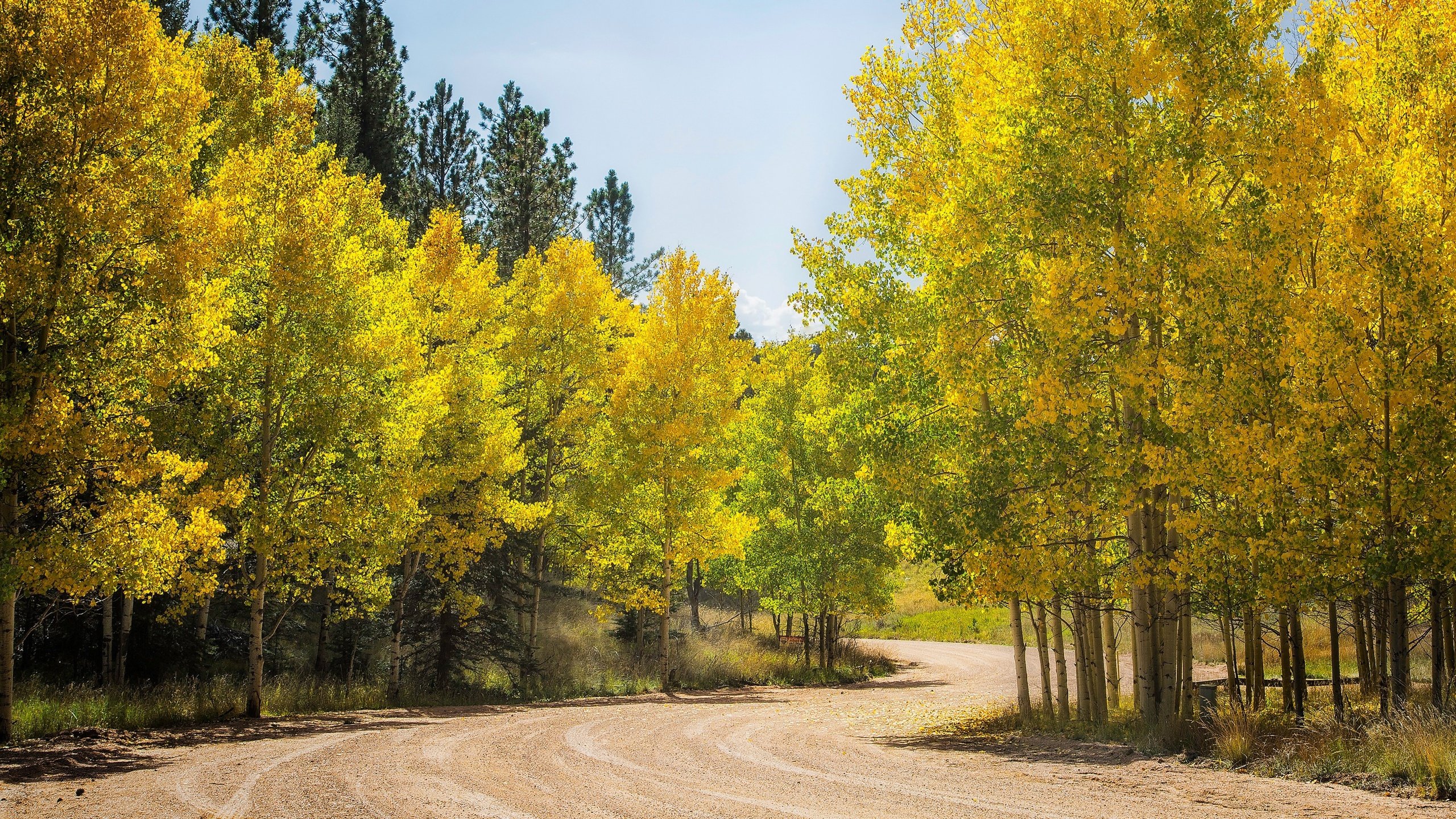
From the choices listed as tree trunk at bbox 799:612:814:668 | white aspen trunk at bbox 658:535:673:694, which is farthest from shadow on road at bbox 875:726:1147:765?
tree trunk at bbox 799:612:814:668

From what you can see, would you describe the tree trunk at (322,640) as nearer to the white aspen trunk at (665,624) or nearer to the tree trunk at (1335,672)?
the white aspen trunk at (665,624)

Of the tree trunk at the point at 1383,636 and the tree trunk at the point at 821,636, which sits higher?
the tree trunk at the point at 1383,636

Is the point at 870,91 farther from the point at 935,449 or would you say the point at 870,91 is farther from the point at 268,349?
the point at 268,349

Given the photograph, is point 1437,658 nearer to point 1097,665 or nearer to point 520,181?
point 1097,665

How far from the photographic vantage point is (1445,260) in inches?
362

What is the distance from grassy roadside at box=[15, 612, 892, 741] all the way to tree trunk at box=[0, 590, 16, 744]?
0.84 feet

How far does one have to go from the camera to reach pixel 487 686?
21.2 m

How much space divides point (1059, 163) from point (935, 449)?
4035 millimetres

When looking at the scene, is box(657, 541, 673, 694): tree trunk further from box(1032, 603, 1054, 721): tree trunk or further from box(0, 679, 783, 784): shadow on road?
box(1032, 603, 1054, 721): tree trunk

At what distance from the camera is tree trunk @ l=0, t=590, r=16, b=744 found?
10.8 metres

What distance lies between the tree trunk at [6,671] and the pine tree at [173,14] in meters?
18.1

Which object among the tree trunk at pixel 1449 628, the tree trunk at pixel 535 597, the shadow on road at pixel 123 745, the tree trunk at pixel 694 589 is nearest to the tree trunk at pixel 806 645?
the tree trunk at pixel 694 589

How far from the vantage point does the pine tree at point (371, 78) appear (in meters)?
28.3

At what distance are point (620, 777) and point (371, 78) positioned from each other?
87.6ft
